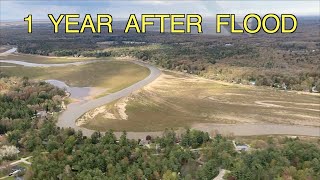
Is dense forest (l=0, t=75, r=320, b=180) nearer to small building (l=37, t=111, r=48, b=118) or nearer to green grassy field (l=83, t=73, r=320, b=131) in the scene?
small building (l=37, t=111, r=48, b=118)

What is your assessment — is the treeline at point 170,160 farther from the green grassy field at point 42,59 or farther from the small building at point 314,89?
the green grassy field at point 42,59

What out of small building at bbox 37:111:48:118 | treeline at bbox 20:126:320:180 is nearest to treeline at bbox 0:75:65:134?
small building at bbox 37:111:48:118

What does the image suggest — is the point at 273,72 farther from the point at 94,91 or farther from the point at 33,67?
the point at 33,67

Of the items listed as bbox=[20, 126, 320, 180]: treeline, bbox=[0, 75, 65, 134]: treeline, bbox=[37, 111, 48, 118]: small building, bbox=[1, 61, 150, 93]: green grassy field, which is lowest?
bbox=[20, 126, 320, 180]: treeline

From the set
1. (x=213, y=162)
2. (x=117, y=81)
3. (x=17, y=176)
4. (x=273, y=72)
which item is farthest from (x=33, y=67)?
(x=213, y=162)

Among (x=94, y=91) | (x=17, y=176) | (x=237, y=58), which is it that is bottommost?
(x=17, y=176)

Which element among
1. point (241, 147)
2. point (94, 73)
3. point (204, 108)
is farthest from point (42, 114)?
point (94, 73)
